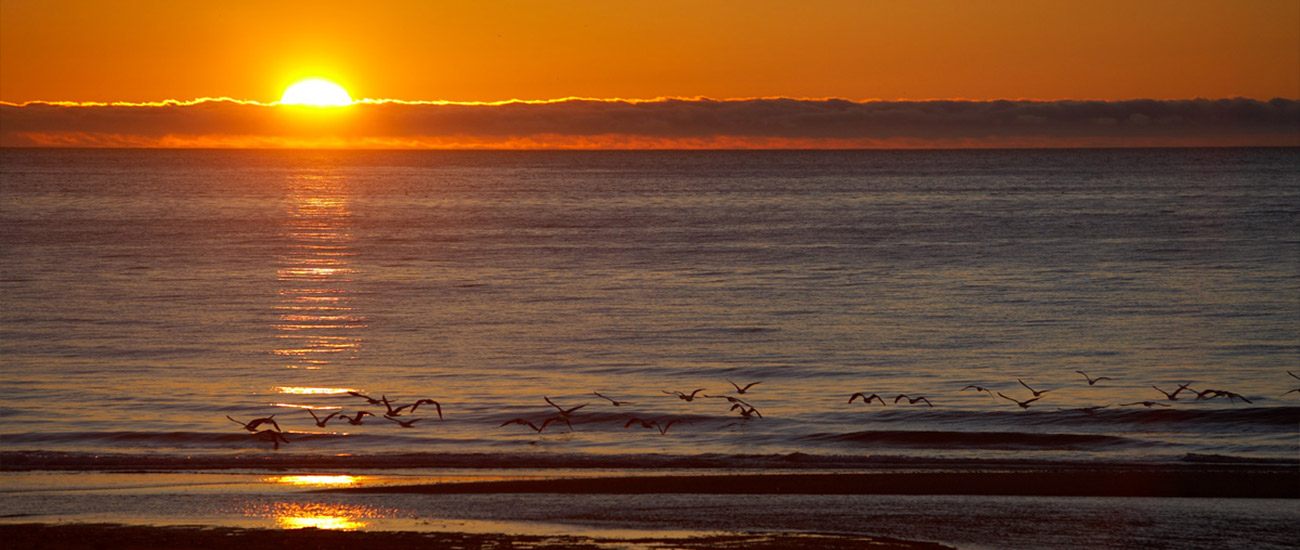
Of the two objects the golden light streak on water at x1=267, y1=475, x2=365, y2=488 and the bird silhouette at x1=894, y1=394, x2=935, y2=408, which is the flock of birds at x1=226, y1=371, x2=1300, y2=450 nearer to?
the bird silhouette at x1=894, y1=394, x2=935, y2=408

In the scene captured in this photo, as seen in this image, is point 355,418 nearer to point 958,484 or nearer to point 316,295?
point 958,484

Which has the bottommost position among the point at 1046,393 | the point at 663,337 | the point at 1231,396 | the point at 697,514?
the point at 663,337

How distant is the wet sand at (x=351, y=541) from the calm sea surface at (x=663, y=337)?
377 cm

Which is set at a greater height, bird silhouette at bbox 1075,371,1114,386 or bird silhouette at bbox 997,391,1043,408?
bird silhouette at bbox 997,391,1043,408

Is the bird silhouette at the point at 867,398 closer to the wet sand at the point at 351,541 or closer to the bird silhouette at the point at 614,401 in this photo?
the bird silhouette at the point at 614,401

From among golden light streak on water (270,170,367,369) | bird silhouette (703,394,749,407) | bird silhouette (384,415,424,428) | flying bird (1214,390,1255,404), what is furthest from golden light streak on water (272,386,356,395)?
flying bird (1214,390,1255,404)

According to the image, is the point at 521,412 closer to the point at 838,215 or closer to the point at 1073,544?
the point at 1073,544

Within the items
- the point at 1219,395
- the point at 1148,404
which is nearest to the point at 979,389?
the point at 1148,404

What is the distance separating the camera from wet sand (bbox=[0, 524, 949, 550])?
897cm

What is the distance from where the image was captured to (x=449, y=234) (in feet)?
196

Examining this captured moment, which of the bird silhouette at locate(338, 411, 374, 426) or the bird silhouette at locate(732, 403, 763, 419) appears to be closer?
the bird silhouette at locate(338, 411, 374, 426)

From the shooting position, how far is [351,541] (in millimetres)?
9156

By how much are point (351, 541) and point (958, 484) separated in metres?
5.36

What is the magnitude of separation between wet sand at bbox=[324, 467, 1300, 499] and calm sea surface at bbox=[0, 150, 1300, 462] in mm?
1203
